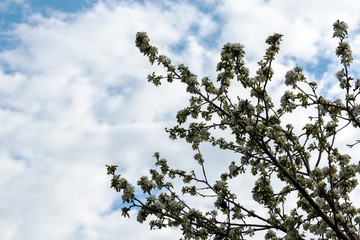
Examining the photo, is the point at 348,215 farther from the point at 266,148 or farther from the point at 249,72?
the point at 249,72

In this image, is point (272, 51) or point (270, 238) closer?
point (272, 51)

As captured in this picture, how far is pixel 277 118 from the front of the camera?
9602 mm

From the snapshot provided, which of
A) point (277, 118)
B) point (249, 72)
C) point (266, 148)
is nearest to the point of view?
point (266, 148)

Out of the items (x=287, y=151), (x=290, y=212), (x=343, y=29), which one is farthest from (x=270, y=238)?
(x=343, y=29)

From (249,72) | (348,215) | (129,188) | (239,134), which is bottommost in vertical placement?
(348,215)

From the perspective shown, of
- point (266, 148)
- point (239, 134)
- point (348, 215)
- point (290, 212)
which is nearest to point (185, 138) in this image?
point (239, 134)

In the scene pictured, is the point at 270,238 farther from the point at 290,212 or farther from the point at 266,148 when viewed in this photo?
the point at 266,148

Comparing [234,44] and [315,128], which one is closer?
[234,44]

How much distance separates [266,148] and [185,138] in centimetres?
266

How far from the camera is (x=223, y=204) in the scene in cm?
849

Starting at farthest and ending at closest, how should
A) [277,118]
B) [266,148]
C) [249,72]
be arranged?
1. [277,118]
2. [249,72]
3. [266,148]

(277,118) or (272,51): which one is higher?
(272,51)

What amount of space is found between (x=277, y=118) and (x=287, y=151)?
1.16 meters

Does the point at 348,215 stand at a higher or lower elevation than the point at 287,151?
lower
